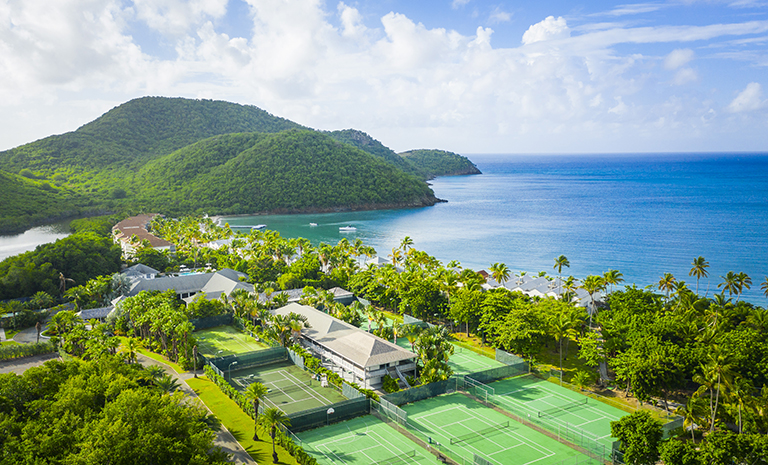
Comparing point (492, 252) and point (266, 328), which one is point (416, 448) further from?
point (492, 252)

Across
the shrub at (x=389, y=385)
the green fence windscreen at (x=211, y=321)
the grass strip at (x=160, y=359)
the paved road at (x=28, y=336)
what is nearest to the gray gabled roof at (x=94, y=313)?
the paved road at (x=28, y=336)

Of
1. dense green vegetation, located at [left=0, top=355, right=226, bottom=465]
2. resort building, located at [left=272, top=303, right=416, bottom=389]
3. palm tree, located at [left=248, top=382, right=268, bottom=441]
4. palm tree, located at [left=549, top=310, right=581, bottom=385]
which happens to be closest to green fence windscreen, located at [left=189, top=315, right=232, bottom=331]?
resort building, located at [left=272, top=303, right=416, bottom=389]

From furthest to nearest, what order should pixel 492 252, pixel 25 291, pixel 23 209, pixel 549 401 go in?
pixel 23 209 < pixel 492 252 < pixel 25 291 < pixel 549 401

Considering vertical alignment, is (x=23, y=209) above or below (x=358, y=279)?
above

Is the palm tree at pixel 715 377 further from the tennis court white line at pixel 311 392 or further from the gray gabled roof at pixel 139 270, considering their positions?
the gray gabled roof at pixel 139 270

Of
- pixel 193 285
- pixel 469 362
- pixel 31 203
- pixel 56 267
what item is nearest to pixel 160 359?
pixel 193 285

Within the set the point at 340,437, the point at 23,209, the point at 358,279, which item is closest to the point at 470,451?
the point at 340,437
